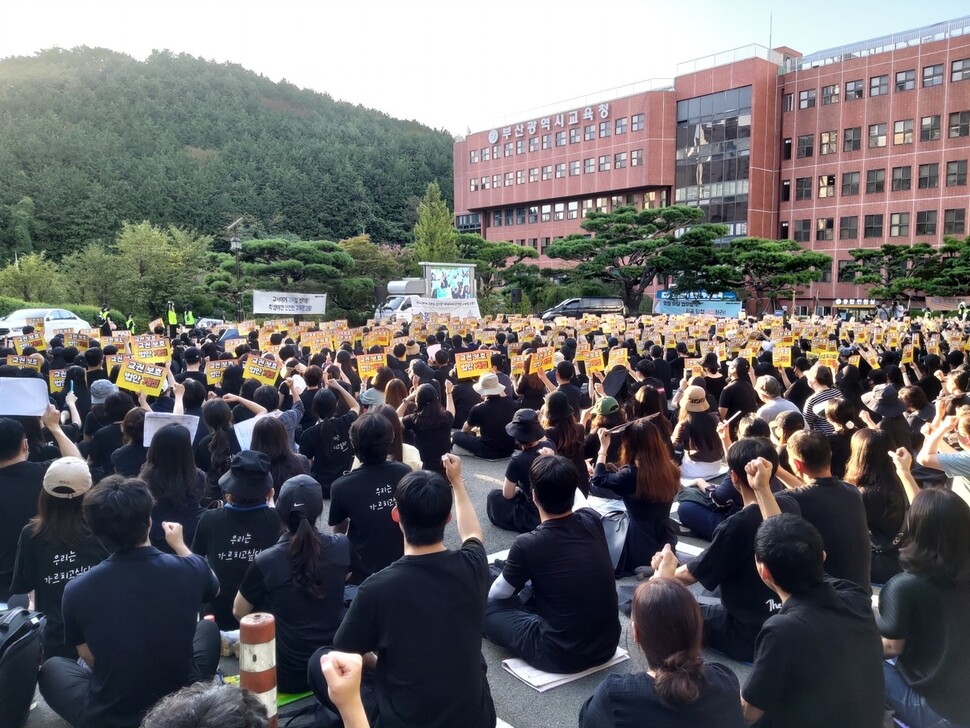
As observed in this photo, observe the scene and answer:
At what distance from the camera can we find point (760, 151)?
5100 centimetres

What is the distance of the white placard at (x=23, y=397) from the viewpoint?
545cm

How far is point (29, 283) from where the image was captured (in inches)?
1321

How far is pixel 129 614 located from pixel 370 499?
62.0 inches

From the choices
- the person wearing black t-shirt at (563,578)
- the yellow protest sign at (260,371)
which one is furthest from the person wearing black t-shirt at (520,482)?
the yellow protest sign at (260,371)

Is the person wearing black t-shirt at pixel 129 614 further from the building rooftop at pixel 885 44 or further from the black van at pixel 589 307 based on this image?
the building rooftop at pixel 885 44

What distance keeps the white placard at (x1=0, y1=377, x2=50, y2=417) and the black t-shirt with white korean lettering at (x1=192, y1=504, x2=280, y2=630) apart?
2.56 meters

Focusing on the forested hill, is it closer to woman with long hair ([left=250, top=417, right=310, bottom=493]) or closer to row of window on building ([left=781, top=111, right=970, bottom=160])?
row of window on building ([left=781, top=111, right=970, bottom=160])

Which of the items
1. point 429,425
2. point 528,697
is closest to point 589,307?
point 429,425

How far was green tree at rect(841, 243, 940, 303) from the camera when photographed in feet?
126

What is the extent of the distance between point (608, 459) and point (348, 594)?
2990 mm

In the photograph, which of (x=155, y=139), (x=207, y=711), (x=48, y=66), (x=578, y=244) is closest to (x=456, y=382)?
(x=207, y=711)

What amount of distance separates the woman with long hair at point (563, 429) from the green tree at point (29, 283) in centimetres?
3476

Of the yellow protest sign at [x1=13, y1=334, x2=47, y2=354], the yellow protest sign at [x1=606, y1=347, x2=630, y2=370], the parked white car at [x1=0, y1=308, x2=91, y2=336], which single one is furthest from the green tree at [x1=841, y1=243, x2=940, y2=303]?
the yellow protest sign at [x1=13, y1=334, x2=47, y2=354]

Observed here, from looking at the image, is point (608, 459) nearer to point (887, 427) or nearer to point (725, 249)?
point (887, 427)
